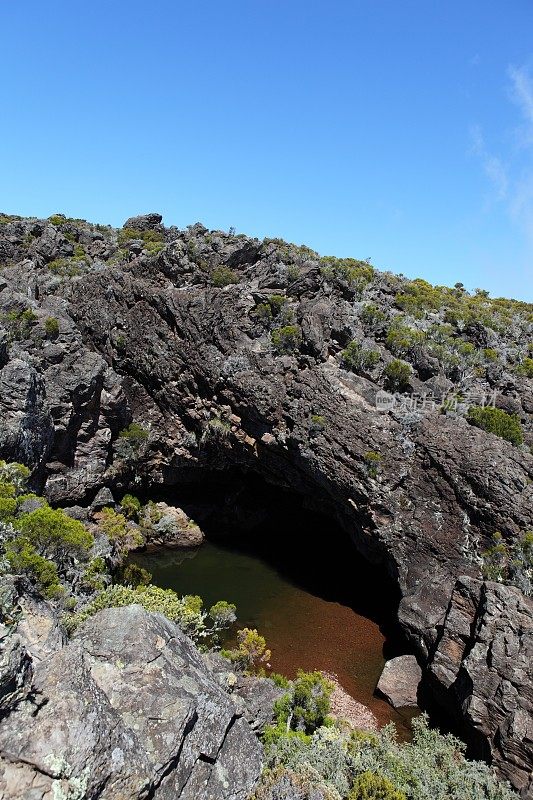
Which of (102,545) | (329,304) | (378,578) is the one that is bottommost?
(102,545)

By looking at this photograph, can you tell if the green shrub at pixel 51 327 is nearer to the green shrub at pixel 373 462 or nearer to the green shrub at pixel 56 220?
the green shrub at pixel 373 462

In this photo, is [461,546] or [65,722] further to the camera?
[461,546]

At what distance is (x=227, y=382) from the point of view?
123ft

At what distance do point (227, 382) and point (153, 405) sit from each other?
8.15 meters

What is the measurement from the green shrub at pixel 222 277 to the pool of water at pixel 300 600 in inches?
943

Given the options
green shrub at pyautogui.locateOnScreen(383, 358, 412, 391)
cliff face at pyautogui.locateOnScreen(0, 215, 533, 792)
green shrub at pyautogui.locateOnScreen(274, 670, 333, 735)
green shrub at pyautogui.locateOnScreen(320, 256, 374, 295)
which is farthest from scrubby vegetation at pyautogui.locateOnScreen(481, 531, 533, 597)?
green shrub at pyautogui.locateOnScreen(320, 256, 374, 295)

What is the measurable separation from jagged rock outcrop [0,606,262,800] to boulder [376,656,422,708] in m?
13.5

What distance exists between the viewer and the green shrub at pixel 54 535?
22.2 meters

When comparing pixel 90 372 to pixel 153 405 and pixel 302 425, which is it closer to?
pixel 153 405

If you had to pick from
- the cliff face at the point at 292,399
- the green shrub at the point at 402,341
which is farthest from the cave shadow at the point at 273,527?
the green shrub at the point at 402,341

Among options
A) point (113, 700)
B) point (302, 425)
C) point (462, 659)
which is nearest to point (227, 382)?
point (302, 425)

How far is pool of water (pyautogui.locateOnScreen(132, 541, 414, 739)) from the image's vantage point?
88.5 feet

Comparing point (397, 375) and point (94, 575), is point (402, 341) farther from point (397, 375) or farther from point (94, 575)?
point (94, 575)

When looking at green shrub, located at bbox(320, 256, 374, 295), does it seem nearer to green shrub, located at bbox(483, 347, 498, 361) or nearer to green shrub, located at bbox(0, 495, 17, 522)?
green shrub, located at bbox(483, 347, 498, 361)
